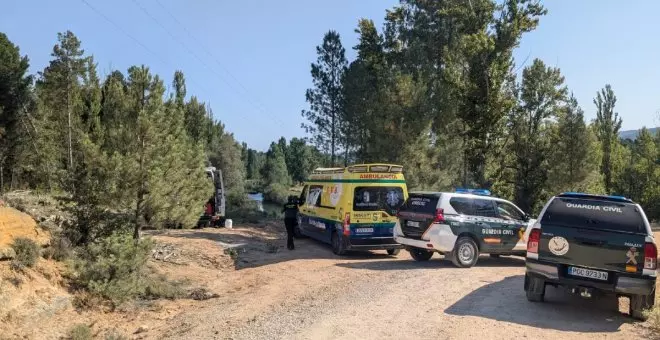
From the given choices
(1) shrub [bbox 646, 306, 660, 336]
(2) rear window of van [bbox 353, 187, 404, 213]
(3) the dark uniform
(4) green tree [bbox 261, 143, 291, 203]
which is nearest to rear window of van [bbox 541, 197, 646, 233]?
(1) shrub [bbox 646, 306, 660, 336]

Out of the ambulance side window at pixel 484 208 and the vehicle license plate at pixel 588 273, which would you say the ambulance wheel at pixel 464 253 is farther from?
the vehicle license plate at pixel 588 273

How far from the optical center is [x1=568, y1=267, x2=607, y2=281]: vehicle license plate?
7.46 meters

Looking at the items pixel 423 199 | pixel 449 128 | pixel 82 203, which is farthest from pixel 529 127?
pixel 82 203

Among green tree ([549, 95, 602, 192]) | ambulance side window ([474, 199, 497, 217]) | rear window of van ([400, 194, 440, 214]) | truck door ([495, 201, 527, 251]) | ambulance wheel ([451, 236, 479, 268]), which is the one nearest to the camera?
ambulance wheel ([451, 236, 479, 268])

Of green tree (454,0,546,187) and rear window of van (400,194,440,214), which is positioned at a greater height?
green tree (454,0,546,187)

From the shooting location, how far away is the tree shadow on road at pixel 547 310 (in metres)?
7.23

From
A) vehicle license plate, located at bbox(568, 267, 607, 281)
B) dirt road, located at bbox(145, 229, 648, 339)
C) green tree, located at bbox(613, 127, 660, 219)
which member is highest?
green tree, located at bbox(613, 127, 660, 219)

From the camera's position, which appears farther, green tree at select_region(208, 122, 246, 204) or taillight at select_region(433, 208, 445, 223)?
green tree at select_region(208, 122, 246, 204)

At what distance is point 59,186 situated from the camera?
1101 centimetres

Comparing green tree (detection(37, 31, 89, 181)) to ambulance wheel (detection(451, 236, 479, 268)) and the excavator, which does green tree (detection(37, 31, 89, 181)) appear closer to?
the excavator

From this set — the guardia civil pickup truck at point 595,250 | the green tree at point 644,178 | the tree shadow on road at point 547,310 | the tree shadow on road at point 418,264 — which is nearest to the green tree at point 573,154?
the green tree at point 644,178

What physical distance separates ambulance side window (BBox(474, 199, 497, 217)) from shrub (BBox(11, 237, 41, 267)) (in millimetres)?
9386

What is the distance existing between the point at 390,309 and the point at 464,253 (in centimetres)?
473

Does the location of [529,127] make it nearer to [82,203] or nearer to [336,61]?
[336,61]
